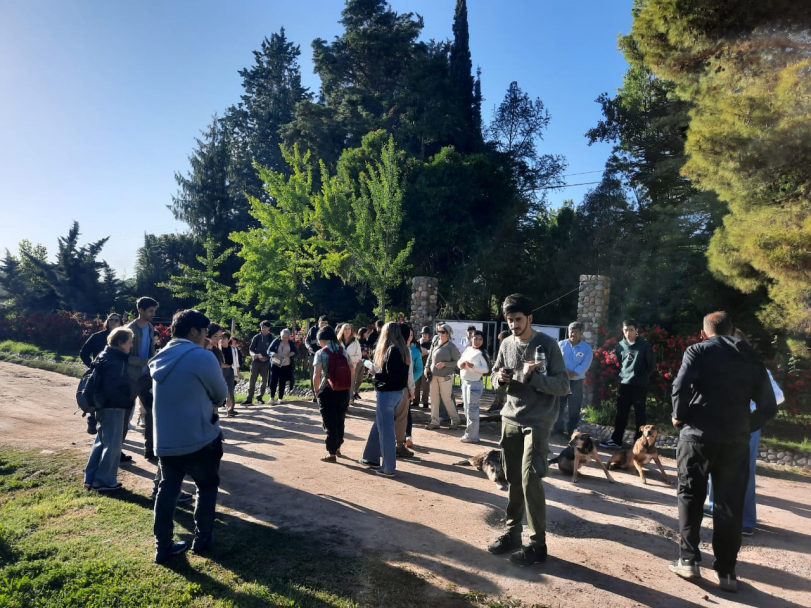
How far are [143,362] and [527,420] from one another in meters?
4.93

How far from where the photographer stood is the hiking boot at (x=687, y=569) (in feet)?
13.1

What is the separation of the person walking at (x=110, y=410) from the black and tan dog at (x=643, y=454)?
6209mm

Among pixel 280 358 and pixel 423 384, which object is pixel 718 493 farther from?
pixel 280 358

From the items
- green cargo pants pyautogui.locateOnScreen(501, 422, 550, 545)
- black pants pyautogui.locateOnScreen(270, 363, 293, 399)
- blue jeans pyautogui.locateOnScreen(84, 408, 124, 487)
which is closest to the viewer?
green cargo pants pyautogui.locateOnScreen(501, 422, 550, 545)

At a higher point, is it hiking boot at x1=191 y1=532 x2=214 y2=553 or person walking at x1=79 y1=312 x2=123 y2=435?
person walking at x1=79 y1=312 x2=123 y2=435

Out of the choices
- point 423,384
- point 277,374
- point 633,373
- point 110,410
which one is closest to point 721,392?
point 633,373

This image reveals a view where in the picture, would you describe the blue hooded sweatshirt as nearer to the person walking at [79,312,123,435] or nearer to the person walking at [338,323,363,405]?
the person walking at [79,312,123,435]

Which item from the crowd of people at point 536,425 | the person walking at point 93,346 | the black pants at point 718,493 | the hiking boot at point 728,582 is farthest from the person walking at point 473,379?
the person walking at point 93,346

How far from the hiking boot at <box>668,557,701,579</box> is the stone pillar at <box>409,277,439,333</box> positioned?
1175cm

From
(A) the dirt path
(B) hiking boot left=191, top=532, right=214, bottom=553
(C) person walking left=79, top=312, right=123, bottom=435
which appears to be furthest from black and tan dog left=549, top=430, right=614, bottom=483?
(C) person walking left=79, top=312, right=123, bottom=435

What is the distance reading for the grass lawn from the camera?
11.8ft

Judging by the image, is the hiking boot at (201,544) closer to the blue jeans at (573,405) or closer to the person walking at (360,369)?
the blue jeans at (573,405)

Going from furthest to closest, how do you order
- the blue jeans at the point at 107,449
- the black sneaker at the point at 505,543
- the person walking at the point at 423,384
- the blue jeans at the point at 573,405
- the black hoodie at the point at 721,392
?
the person walking at the point at 423,384, the blue jeans at the point at 573,405, the blue jeans at the point at 107,449, the black sneaker at the point at 505,543, the black hoodie at the point at 721,392

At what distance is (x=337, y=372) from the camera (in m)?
6.71
